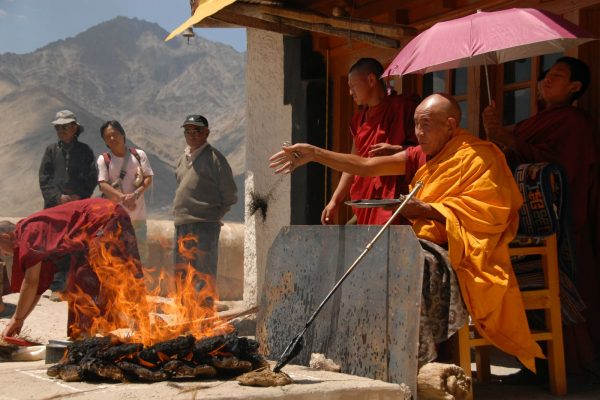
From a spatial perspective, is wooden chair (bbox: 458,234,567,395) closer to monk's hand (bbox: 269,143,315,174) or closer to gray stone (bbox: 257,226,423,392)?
gray stone (bbox: 257,226,423,392)

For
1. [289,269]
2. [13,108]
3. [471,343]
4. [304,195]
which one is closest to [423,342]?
[471,343]

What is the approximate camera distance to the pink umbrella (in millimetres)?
5168

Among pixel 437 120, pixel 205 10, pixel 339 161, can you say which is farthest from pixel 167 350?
pixel 205 10

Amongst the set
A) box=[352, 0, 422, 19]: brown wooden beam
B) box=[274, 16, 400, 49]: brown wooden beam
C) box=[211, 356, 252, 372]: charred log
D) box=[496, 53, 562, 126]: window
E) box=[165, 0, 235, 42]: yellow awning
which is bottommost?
box=[211, 356, 252, 372]: charred log

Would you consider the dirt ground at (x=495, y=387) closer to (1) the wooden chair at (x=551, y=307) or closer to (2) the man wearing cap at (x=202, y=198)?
(1) the wooden chair at (x=551, y=307)

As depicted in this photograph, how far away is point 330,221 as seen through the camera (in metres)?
6.42

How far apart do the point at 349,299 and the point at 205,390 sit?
1.10m

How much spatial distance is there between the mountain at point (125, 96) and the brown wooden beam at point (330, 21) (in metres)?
22.4

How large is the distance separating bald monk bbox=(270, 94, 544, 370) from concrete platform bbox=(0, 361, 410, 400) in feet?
2.04

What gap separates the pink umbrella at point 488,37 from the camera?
5.17 metres

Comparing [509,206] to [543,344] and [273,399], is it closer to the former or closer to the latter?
[543,344]

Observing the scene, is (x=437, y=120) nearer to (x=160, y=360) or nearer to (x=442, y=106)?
(x=442, y=106)

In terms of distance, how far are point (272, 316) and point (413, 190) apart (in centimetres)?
122

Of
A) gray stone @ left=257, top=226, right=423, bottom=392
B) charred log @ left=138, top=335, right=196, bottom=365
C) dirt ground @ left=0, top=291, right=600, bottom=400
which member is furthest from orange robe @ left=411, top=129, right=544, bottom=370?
charred log @ left=138, top=335, right=196, bottom=365
